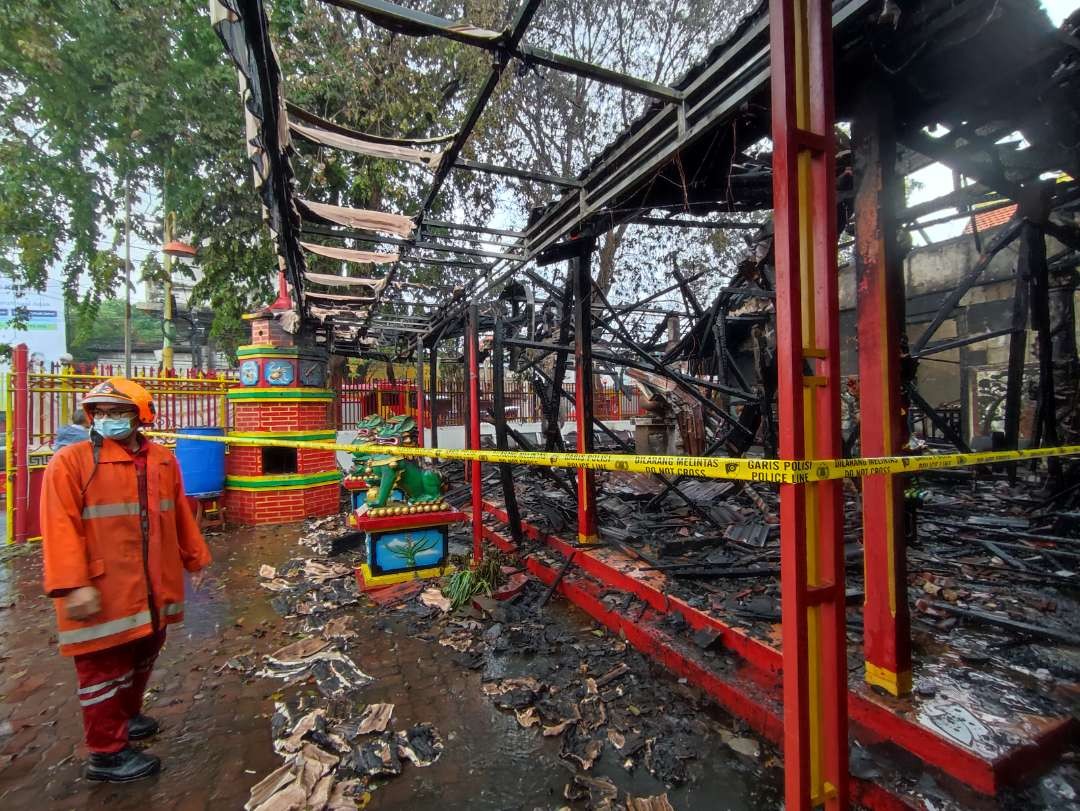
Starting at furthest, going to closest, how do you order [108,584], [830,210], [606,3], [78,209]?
[78,209] < [606,3] < [108,584] < [830,210]

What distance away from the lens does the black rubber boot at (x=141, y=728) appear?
2.84m

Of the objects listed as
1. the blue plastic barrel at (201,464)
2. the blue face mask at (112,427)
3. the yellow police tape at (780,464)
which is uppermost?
the blue face mask at (112,427)

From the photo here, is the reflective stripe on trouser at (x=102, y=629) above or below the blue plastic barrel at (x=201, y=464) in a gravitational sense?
below

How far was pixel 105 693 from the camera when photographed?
258 cm

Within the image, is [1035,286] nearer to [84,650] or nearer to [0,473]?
[84,650]

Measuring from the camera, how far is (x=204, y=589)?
526 centimetres

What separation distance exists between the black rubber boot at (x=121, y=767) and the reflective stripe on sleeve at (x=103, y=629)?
2.03ft

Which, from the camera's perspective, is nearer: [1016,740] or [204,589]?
[1016,740]

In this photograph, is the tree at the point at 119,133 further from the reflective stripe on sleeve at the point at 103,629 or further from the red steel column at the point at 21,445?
the reflective stripe on sleeve at the point at 103,629

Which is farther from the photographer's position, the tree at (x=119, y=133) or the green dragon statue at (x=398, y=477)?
the tree at (x=119, y=133)

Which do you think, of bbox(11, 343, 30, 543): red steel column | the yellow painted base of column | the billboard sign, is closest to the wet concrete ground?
the yellow painted base of column

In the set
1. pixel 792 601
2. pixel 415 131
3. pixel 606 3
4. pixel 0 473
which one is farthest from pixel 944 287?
pixel 0 473

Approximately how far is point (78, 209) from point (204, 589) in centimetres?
1323

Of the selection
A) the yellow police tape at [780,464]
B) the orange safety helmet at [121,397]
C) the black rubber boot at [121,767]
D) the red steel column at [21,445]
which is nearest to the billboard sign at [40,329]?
the red steel column at [21,445]
